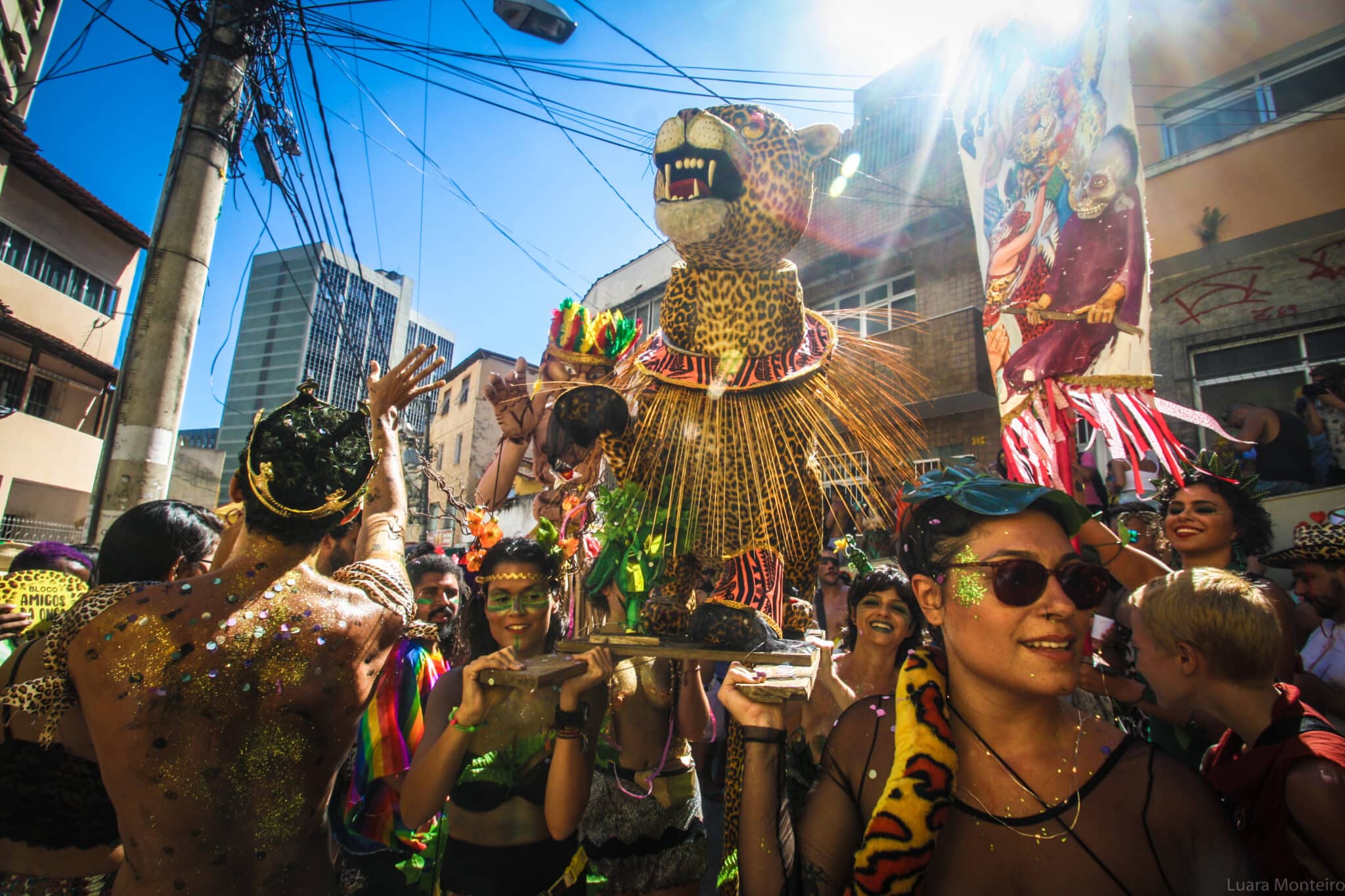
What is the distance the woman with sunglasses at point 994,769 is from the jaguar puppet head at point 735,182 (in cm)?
85

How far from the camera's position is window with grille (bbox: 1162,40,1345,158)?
6422 mm

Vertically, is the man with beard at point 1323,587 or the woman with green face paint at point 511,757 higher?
the man with beard at point 1323,587

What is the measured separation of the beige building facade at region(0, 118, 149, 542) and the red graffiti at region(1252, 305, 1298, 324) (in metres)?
18.0

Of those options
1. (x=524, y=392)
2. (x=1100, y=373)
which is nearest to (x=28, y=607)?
(x=524, y=392)

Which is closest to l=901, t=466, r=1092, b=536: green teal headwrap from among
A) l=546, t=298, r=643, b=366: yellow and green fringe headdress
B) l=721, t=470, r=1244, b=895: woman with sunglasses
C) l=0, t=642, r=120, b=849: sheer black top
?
l=721, t=470, r=1244, b=895: woman with sunglasses

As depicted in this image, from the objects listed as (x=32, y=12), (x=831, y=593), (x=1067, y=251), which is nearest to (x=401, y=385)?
(x=1067, y=251)

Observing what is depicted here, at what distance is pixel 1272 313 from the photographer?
21.0 feet

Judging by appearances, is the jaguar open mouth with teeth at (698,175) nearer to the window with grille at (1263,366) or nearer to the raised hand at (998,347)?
the raised hand at (998,347)

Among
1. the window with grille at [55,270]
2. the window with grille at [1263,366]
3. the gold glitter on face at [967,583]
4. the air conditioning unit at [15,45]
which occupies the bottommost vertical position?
the gold glitter on face at [967,583]

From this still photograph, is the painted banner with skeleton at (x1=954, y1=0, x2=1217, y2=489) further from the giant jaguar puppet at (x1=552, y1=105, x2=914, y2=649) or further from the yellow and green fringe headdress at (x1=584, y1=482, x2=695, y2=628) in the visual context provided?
the yellow and green fringe headdress at (x1=584, y1=482, x2=695, y2=628)

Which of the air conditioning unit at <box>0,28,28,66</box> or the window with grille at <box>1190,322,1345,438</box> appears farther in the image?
the air conditioning unit at <box>0,28,28,66</box>

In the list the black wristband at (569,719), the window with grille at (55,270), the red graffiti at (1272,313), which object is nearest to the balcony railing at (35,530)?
the window with grille at (55,270)

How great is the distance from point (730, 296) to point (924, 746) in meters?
1.23

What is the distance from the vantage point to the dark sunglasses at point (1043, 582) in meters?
1.42
